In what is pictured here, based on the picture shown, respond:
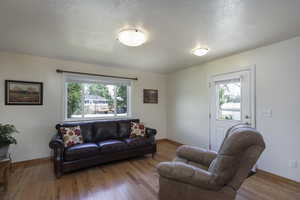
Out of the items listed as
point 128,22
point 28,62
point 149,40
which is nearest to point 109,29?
point 128,22

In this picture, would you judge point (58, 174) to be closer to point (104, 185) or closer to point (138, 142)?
point (104, 185)

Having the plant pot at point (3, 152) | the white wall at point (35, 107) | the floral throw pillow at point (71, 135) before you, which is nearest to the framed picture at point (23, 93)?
the white wall at point (35, 107)

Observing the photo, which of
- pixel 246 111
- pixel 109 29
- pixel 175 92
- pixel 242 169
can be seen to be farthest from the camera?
pixel 175 92

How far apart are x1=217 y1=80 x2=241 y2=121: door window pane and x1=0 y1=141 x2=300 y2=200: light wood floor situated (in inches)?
47.4

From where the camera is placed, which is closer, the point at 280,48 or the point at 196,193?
the point at 196,193

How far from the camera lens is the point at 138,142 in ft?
10.7

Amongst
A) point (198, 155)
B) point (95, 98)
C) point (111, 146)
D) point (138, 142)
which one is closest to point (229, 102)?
point (198, 155)

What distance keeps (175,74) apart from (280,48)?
2.65 metres

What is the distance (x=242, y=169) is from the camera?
1.26 metres

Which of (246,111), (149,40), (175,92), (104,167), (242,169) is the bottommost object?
(104,167)

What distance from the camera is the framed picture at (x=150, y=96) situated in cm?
464

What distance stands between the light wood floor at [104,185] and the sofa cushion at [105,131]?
659 mm

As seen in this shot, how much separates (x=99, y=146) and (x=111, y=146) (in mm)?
233

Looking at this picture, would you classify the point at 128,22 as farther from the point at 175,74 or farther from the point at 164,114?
the point at 164,114
